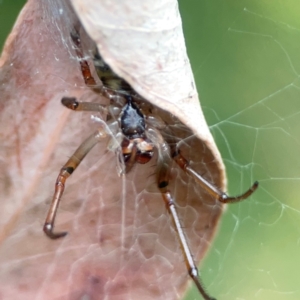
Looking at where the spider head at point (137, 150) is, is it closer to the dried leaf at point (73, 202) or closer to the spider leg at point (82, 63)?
the dried leaf at point (73, 202)

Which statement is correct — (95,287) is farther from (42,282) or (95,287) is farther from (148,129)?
(148,129)

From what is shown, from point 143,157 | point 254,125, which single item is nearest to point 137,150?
point 143,157

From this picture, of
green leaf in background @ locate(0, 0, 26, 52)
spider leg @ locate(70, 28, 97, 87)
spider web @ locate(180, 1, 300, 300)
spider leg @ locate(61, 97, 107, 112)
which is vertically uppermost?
green leaf in background @ locate(0, 0, 26, 52)

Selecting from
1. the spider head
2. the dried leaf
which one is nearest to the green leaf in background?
the dried leaf

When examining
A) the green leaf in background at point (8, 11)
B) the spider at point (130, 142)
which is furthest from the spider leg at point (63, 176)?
the green leaf in background at point (8, 11)

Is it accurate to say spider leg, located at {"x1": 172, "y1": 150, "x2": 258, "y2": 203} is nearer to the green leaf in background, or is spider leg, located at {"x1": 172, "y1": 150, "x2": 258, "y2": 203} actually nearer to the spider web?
the spider web

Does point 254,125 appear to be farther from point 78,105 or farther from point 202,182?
point 78,105
